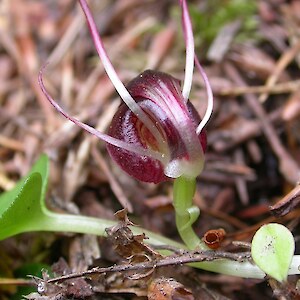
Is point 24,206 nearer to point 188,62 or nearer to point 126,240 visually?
point 126,240

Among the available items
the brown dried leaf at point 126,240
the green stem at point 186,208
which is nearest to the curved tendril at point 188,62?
the green stem at point 186,208

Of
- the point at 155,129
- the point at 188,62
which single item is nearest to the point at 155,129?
the point at 155,129

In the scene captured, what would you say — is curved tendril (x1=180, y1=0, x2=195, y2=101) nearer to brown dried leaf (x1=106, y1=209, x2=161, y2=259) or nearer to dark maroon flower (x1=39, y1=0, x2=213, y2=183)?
dark maroon flower (x1=39, y1=0, x2=213, y2=183)

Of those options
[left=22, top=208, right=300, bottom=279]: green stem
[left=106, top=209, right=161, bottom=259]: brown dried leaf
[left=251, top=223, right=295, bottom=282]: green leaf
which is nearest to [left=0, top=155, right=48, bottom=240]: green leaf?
[left=22, top=208, right=300, bottom=279]: green stem

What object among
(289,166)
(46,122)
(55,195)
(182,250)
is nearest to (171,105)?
(182,250)

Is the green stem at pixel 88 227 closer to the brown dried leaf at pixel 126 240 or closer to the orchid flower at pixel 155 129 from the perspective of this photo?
the brown dried leaf at pixel 126 240

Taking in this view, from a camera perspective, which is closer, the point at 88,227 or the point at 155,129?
the point at 155,129
